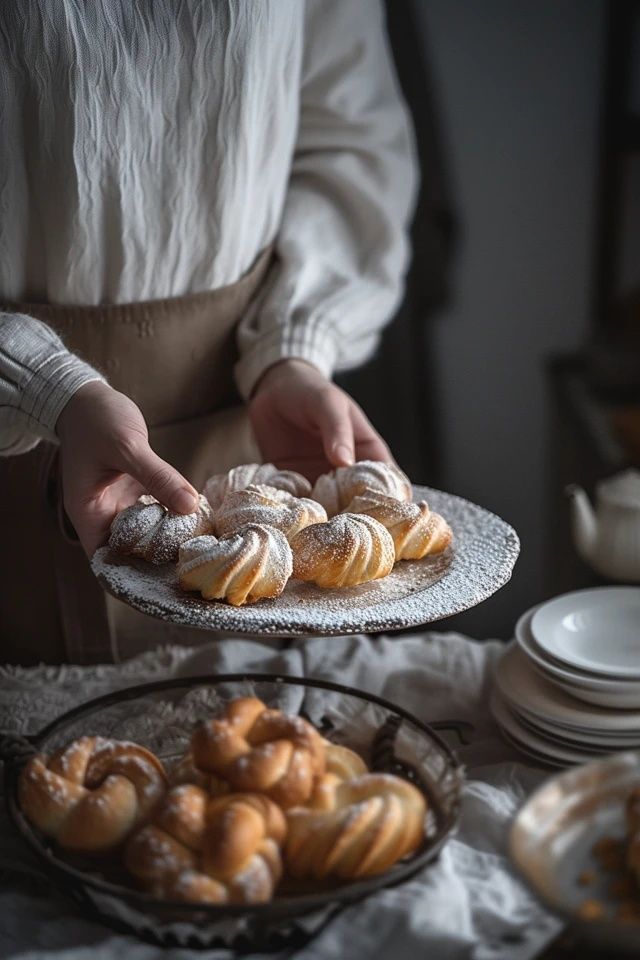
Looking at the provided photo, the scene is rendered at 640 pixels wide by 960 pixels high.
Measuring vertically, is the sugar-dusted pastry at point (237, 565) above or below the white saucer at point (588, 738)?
above

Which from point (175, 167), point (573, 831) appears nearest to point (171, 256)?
point (175, 167)

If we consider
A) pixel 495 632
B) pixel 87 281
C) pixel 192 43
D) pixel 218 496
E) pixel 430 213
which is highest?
pixel 192 43

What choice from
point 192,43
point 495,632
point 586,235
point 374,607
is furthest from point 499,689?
point 586,235

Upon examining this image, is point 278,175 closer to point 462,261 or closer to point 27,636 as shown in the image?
point 27,636

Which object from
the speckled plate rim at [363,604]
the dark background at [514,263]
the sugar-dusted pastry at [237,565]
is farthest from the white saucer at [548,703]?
the dark background at [514,263]

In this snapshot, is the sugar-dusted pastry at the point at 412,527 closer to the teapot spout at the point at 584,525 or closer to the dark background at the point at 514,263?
the teapot spout at the point at 584,525

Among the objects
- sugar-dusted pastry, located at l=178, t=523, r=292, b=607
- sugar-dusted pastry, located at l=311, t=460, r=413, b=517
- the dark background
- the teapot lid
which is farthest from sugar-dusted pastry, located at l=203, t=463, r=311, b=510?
the dark background

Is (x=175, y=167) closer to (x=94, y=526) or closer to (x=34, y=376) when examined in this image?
(x=34, y=376)
